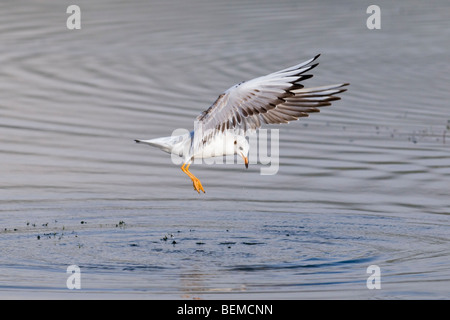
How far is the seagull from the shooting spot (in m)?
11.0

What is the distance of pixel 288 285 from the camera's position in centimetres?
1047

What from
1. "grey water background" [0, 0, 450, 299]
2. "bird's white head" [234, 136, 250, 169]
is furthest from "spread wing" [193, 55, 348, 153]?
"grey water background" [0, 0, 450, 299]

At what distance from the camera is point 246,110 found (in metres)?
11.1

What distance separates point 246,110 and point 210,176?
16.3 ft

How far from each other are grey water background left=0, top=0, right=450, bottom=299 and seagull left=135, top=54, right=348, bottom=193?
122 centimetres

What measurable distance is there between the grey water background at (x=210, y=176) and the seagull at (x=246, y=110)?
1.22 metres

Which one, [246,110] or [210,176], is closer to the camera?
[246,110]

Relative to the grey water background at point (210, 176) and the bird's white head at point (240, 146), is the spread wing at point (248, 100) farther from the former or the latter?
the grey water background at point (210, 176)

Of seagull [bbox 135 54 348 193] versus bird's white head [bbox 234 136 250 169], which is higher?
seagull [bbox 135 54 348 193]

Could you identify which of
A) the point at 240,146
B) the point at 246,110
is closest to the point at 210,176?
the point at 240,146

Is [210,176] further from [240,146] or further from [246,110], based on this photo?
[246,110]

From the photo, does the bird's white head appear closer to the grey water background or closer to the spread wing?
the spread wing

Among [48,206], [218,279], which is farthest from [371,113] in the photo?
[218,279]

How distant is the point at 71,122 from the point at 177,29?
11.6 metres
